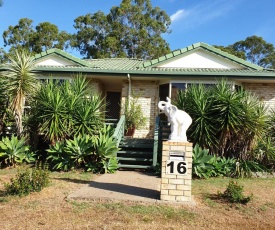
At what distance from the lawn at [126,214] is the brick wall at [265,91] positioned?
747 centimetres

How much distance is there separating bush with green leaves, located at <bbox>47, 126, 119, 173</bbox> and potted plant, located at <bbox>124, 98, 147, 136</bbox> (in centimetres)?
348

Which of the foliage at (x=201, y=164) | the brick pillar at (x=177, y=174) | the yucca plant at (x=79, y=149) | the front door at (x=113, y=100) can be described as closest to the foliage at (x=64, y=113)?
the yucca plant at (x=79, y=149)

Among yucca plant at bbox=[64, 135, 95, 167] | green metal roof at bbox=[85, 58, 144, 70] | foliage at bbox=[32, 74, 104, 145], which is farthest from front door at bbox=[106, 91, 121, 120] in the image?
yucca plant at bbox=[64, 135, 95, 167]

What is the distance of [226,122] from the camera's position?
9.42 meters

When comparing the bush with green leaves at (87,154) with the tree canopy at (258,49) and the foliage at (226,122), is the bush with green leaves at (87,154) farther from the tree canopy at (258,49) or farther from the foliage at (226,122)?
the tree canopy at (258,49)

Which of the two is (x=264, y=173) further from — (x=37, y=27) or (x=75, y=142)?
(x=37, y=27)

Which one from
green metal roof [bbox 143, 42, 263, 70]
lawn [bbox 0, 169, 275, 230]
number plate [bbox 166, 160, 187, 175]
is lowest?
lawn [bbox 0, 169, 275, 230]

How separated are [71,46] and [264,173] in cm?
3138

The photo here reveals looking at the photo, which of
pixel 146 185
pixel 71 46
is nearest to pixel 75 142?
pixel 146 185

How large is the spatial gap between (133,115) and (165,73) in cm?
224

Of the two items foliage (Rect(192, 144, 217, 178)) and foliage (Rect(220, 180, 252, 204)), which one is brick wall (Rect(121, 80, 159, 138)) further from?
foliage (Rect(220, 180, 252, 204))

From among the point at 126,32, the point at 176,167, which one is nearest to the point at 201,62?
the point at 176,167

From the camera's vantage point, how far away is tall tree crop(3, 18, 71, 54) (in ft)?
113

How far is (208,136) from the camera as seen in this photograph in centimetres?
942
